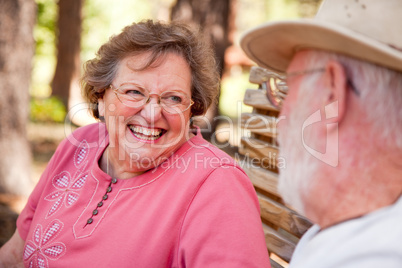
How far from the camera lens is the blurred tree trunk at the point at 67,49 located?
396 inches

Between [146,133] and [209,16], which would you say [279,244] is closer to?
[146,133]

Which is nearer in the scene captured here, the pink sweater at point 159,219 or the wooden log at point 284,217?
the pink sweater at point 159,219

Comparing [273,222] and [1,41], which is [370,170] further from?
[1,41]

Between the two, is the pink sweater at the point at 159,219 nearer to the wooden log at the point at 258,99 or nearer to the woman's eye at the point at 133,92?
the woman's eye at the point at 133,92

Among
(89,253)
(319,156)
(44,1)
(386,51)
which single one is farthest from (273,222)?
(44,1)

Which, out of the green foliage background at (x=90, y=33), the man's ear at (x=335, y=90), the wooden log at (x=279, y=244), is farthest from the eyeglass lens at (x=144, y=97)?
the green foliage background at (x=90, y=33)

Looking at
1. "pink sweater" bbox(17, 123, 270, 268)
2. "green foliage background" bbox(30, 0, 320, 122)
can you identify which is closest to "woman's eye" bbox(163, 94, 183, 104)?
"pink sweater" bbox(17, 123, 270, 268)

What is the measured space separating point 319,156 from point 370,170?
0.14m

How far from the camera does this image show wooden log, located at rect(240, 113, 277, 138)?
2484 millimetres

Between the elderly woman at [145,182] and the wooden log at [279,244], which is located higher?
the elderly woman at [145,182]

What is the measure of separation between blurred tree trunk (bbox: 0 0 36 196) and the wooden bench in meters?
3.49

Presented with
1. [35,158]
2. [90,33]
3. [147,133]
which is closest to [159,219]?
[147,133]

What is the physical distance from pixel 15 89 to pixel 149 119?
3.65 metres

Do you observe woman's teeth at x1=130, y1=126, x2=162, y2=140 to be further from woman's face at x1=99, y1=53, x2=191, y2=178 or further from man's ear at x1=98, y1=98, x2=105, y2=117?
man's ear at x1=98, y1=98, x2=105, y2=117
